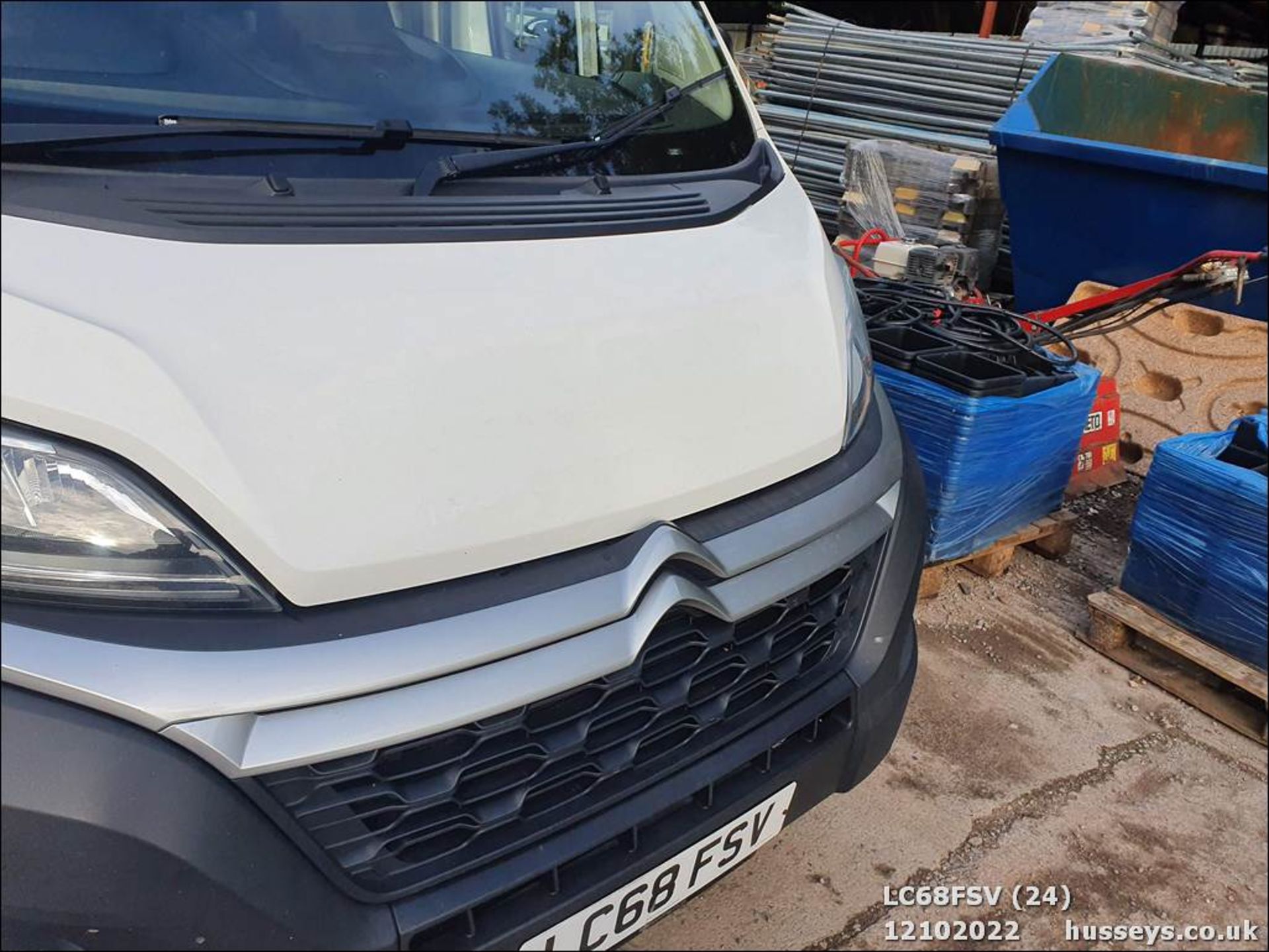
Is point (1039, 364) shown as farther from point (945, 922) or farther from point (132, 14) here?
point (132, 14)

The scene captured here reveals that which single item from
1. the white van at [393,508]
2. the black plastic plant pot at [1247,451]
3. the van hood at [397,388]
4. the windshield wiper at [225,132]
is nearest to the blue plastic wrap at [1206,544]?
the black plastic plant pot at [1247,451]

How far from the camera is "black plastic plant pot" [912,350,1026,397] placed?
2979 millimetres

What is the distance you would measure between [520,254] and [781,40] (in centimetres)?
688

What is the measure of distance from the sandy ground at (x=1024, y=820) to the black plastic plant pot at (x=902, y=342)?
3.18ft

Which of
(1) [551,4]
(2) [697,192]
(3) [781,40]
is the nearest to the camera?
(2) [697,192]

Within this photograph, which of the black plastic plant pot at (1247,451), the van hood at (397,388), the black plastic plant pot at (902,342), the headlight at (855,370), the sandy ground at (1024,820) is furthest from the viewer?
the black plastic plant pot at (902,342)

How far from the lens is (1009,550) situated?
3.35 meters

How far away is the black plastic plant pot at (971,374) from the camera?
2979 millimetres

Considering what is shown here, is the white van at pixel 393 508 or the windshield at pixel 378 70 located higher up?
the windshield at pixel 378 70

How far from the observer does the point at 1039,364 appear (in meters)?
3.33

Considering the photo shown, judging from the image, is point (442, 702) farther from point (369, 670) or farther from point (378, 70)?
point (378, 70)

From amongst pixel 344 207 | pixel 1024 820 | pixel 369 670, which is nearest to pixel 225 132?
pixel 344 207

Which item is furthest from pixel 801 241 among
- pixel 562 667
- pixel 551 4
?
pixel 562 667

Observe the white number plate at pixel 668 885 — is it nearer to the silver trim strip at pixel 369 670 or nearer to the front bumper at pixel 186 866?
the front bumper at pixel 186 866
